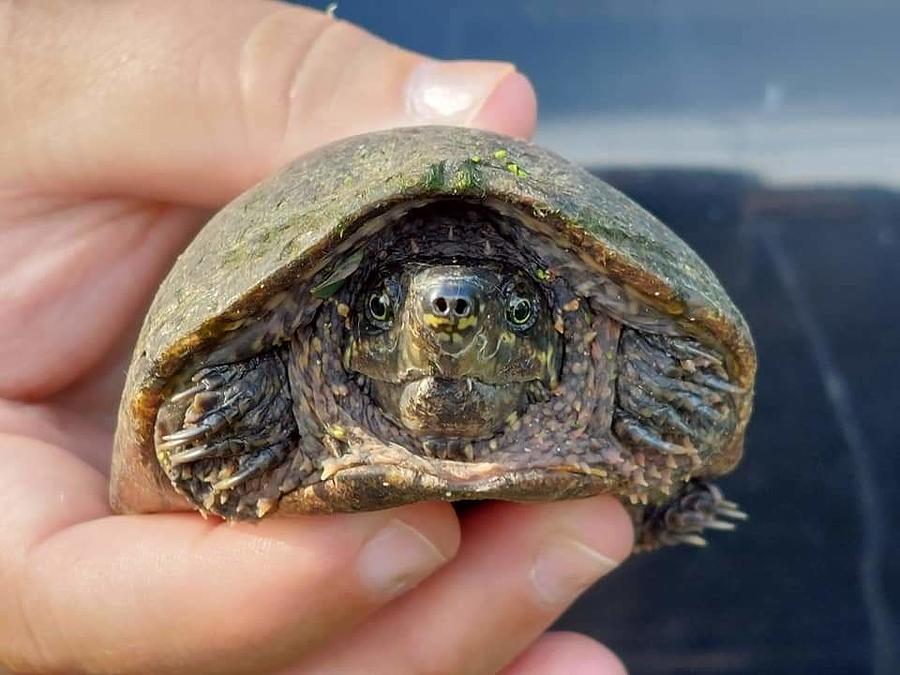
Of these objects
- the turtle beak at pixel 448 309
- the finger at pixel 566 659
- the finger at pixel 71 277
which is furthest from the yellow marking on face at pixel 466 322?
the finger at pixel 71 277

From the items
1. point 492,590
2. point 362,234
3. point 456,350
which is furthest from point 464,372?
point 492,590

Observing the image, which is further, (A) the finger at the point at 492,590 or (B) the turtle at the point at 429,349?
(A) the finger at the point at 492,590

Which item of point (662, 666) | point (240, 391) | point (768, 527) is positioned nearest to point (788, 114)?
point (768, 527)

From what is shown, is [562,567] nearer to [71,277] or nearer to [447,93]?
[447,93]

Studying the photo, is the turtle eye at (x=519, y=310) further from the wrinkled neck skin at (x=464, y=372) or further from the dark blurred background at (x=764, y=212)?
the dark blurred background at (x=764, y=212)

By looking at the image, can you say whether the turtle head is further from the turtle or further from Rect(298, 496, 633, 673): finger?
Rect(298, 496, 633, 673): finger

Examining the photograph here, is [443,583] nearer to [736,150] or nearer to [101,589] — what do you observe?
[101,589]
